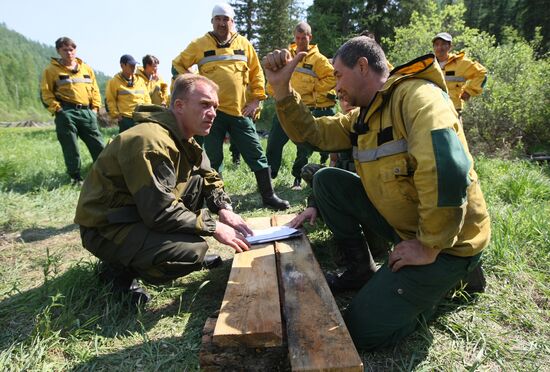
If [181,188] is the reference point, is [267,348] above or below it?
below

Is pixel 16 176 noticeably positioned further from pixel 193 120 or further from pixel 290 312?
pixel 290 312

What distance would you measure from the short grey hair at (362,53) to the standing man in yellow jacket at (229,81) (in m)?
2.67

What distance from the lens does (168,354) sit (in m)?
2.08

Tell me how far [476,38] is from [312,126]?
36.1 ft

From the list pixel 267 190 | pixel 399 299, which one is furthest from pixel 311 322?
pixel 267 190

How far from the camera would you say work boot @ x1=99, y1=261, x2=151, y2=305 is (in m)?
2.53

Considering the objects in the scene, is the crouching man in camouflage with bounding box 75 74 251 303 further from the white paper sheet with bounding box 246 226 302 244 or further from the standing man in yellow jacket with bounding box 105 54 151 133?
the standing man in yellow jacket with bounding box 105 54 151 133

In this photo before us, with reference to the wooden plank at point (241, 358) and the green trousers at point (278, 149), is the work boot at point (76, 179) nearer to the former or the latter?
the green trousers at point (278, 149)

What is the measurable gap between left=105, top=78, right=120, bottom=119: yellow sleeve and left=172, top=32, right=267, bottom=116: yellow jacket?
→ 367cm

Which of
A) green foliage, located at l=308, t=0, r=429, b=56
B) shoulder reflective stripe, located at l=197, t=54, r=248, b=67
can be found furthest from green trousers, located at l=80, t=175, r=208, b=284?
green foliage, located at l=308, t=0, r=429, b=56

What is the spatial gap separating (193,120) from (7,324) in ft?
5.87

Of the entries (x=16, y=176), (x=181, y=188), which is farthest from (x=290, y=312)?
(x=16, y=176)

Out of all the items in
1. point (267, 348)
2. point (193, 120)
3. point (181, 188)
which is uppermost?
point (193, 120)

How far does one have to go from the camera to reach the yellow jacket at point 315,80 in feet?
19.0
